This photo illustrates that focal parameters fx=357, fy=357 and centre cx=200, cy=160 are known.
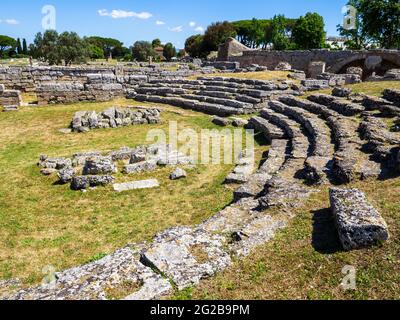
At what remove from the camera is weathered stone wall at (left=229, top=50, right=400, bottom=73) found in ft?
107

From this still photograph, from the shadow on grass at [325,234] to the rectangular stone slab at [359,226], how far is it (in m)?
0.21

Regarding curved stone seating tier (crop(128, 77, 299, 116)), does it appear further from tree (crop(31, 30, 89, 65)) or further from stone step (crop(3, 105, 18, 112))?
tree (crop(31, 30, 89, 65))

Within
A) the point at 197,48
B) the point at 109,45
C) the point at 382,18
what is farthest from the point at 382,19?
the point at 109,45

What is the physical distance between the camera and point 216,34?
8112 centimetres

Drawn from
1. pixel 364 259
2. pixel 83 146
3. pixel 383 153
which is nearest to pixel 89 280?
pixel 364 259

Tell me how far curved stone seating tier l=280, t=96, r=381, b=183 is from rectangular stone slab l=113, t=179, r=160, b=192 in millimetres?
4998

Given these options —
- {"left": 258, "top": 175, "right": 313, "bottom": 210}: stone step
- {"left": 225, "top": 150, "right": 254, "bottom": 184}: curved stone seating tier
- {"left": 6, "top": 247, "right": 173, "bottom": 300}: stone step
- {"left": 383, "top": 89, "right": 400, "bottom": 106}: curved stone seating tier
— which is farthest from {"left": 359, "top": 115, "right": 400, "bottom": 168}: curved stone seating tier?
{"left": 6, "top": 247, "right": 173, "bottom": 300}: stone step

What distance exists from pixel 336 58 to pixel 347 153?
1170 inches

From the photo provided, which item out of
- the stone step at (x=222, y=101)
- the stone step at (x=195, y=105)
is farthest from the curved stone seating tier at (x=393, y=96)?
the stone step at (x=195, y=105)

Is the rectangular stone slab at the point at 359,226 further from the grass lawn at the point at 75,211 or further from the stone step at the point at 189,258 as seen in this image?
the grass lawn at the point at 75,211

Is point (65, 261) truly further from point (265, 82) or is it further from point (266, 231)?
point (265, 82)

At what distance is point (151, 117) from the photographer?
18312mm

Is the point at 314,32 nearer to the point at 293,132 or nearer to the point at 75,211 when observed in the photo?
the point at 293,132
